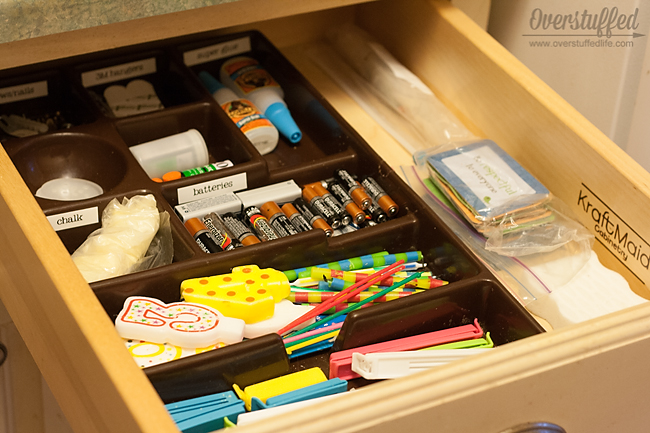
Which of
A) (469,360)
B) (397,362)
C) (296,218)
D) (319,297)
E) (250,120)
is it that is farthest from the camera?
(250,120)

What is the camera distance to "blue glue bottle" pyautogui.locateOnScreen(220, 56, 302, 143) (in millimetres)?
1060

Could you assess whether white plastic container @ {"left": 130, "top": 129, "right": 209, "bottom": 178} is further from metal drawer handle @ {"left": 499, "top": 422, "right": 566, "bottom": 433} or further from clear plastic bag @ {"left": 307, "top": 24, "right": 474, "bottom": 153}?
metal drawer handle @ {"left": 499, "top": 422, "right": 566, "bottom": 433}

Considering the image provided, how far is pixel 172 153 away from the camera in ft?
3.24

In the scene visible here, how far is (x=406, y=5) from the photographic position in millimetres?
1116

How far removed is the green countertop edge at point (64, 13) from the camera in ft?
2.42

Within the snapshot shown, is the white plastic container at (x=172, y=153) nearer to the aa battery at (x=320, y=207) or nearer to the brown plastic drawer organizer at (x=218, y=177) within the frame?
the brown plastic drawer organizer at (x=218, y=177)

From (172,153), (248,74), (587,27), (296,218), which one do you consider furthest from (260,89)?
(587,27)

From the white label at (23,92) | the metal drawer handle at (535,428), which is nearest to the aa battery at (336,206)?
the metal drawer handle at (535,428)

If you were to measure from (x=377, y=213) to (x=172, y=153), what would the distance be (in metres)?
0.30

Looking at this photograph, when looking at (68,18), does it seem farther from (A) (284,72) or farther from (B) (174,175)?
Answer: (A) (284,72)

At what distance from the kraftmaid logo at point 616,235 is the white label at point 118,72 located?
2.24 feet

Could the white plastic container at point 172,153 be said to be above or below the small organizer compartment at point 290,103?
below

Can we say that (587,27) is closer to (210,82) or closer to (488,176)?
(488,176)

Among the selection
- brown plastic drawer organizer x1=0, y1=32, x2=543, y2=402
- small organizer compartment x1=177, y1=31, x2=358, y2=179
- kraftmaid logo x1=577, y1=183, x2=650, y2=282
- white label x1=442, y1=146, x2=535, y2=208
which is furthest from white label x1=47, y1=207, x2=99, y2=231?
kraftmaid logo x1=577, y1=183, x2=650, y2=282
